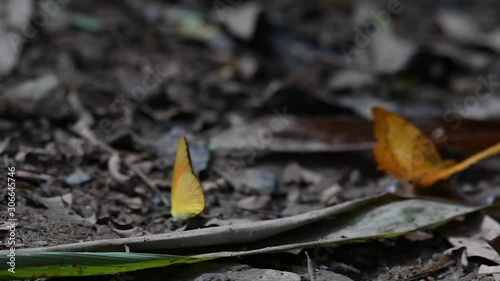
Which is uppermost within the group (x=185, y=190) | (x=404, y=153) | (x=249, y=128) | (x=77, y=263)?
(x=249, y=128)

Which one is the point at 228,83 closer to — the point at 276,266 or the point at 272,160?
the point at 272,160

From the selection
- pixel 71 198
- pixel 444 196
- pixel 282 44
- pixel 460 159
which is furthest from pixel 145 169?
pixel 282 44

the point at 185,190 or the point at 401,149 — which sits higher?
the point at 401,149

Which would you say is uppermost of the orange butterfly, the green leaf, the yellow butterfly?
the orange butterfly

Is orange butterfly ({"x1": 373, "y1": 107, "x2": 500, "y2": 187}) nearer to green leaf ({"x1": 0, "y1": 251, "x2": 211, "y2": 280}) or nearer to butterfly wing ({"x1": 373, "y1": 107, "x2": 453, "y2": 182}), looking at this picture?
butterfly wing ({"x1": 373, "y1": 107, "x2": 453, "y2": 182})

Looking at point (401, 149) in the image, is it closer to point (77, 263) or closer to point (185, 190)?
point (185, 190)

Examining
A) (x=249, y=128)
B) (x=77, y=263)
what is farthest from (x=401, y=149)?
(x=77, y=263)

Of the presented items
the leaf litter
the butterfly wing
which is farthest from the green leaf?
the butterfly wing
